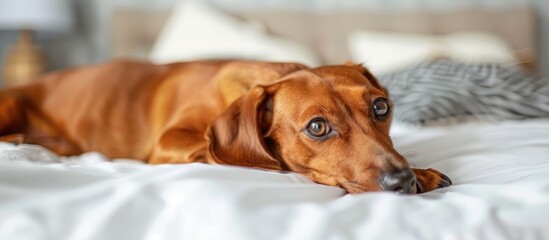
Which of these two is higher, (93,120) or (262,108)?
(262,108)

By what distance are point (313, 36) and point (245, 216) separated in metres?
2.60

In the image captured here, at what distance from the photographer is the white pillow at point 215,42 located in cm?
279

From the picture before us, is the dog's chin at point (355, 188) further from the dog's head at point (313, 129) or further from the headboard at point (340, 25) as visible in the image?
the headboard at point (340, 25)

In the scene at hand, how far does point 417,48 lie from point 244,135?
189cm

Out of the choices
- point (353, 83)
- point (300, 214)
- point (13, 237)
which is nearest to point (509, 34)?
point (353, 83)

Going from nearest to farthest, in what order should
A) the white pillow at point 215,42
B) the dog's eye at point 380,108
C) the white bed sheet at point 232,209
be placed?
the white bed sheet at point 232,209
the dog's eye at point 380,108
the white pillow at point 215,42

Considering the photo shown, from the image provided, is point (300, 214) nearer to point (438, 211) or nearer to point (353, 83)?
point (438, 211)

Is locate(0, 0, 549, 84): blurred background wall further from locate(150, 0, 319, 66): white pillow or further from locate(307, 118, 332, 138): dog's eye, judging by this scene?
locate(307, 118, 332, 138): dog's eye

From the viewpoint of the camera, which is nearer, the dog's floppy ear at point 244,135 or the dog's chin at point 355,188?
the dog's chin at point 355,188

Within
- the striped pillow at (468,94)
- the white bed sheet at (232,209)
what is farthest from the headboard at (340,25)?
the white bed sheet at (232,209)

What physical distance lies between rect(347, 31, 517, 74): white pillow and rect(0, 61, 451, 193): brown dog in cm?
127

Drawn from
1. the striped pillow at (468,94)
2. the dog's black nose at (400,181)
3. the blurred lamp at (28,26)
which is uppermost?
the dog's black nose at (400,181)

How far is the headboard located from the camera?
322 cm

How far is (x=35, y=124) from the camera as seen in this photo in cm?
197
